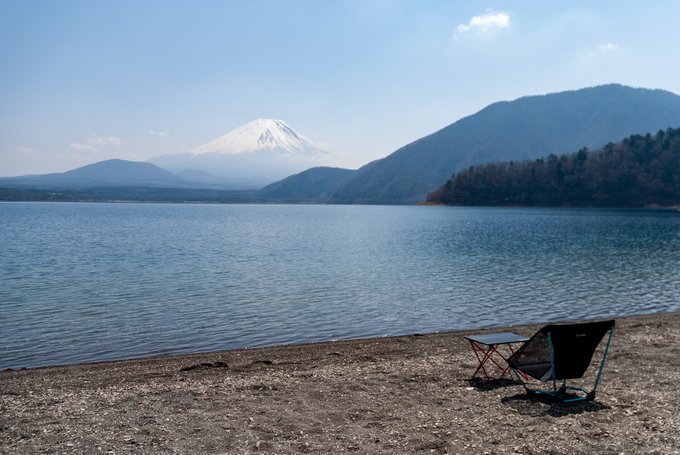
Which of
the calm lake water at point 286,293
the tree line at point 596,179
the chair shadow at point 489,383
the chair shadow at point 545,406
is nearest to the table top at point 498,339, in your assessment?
the chair shadow at point 489,383

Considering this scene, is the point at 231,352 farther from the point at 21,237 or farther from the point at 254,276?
the point at 21,237

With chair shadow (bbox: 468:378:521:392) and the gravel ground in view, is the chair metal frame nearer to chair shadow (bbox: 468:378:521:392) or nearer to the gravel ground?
the gravel ground

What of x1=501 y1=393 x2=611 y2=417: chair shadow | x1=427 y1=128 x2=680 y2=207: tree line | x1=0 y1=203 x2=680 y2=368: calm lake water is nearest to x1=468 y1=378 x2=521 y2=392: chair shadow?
x1=501 y1=393 x2=611 y2=417: chair shadow

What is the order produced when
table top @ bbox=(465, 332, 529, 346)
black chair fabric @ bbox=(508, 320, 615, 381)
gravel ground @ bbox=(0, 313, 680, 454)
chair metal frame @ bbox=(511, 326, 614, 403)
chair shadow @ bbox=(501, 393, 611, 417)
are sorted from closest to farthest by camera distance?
gravel ground @ bbox=(0, 313, 680, 454), chair shadow @ bbox=(501, 393, 611, 417), black chair fabric @ bbox=(508, 320, 615, 381), chair metal frame @ bbox=(511, 326, 614, 403), table top @ bbox=(465, 332, 529, 346)

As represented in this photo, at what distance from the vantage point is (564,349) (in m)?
8.71

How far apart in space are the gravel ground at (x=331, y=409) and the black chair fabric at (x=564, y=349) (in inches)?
19.9

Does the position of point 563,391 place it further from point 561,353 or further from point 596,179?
point 596,179

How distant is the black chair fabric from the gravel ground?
506 mm

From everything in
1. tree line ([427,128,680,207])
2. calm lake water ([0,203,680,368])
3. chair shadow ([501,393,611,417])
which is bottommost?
calm lake water ([0,203,680,368])

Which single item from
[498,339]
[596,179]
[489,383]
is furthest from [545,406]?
[596,179]

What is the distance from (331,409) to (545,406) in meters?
3.31

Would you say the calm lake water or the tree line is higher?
the tree line

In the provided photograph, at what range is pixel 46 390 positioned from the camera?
34.1 feet

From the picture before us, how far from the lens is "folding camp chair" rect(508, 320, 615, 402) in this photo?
855 cm
